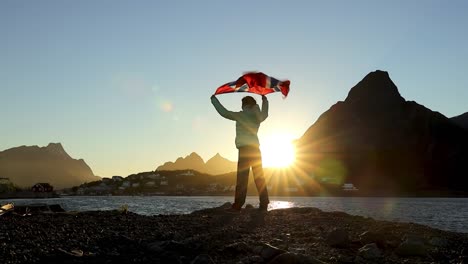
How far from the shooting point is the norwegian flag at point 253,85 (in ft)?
47.3

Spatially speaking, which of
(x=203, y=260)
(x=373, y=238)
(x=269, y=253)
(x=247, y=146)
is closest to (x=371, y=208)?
(x=247, y=146)

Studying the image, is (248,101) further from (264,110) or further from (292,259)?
(292,259)

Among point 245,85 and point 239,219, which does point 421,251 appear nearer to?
point 239,219

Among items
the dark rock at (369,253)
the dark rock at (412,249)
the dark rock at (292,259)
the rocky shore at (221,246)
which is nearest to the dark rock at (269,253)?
the rocky shore at (221,246)

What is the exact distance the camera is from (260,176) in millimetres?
13961

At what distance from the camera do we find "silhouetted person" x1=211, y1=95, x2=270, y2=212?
13.8 m

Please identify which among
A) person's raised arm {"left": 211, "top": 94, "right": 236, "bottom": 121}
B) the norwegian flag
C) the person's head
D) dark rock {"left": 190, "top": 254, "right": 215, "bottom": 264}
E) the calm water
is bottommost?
the calm water

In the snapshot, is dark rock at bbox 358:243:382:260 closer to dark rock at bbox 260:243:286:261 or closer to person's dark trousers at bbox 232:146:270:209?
dark rock at bbox 260:243:286:261

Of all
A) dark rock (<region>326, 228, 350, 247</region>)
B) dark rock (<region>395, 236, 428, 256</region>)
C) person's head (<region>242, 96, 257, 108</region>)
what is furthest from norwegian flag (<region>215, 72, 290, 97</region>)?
dark rock (<region>395, 236, 428, 256</region>)

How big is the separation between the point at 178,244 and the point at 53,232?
3.40m

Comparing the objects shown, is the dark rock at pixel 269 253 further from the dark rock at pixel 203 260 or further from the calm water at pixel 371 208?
the calm water at pixel 371 208

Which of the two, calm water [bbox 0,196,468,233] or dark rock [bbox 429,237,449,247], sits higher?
dark rock [bbox 429,237,449,247]

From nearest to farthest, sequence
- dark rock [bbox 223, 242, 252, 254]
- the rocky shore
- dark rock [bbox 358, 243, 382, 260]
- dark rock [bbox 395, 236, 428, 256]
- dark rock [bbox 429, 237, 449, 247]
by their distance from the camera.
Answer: the rocky shore < dark rock [bbox 223, 242, 252, 254] < dark rock [bbox 358, 243, 382, 260] < dark rock [bbox 395, 236, 428, 256] < dark rock [bbox 429, 237, 449, 247]

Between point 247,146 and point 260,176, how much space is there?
110 centimetres
